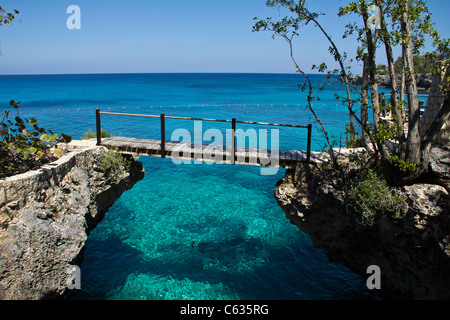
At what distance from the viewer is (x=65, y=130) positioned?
28844 millimetres

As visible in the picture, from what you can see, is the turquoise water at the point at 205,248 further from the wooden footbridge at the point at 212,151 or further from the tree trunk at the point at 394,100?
the tree trunk at the point at 394,100

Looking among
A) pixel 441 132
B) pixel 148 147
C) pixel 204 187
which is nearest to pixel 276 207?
pixel 204 187

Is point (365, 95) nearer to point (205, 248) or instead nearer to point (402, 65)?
point (402, 65)

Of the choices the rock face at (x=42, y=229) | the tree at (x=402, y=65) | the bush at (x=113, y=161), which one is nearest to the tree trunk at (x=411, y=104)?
the tree at (x=402, y=65)

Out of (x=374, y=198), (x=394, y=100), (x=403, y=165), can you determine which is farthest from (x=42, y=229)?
(x=394, y=100)

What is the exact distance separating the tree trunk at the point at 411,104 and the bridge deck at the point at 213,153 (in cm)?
307

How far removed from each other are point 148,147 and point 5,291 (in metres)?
6.63

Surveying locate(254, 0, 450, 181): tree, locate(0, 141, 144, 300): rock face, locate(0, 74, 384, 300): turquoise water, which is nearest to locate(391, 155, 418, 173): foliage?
locate(254, 0, 450, 181): tree

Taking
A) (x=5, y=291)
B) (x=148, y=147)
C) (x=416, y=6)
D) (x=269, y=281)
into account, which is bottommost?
(x=269, y=281)

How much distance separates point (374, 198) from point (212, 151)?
5.68m

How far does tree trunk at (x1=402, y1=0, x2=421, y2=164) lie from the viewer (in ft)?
29.3

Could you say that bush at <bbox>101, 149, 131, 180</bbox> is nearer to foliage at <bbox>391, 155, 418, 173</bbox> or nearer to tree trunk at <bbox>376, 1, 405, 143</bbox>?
foliage at <bbox>391, 155, 418, 173</bbox>

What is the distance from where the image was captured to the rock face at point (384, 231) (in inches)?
333
